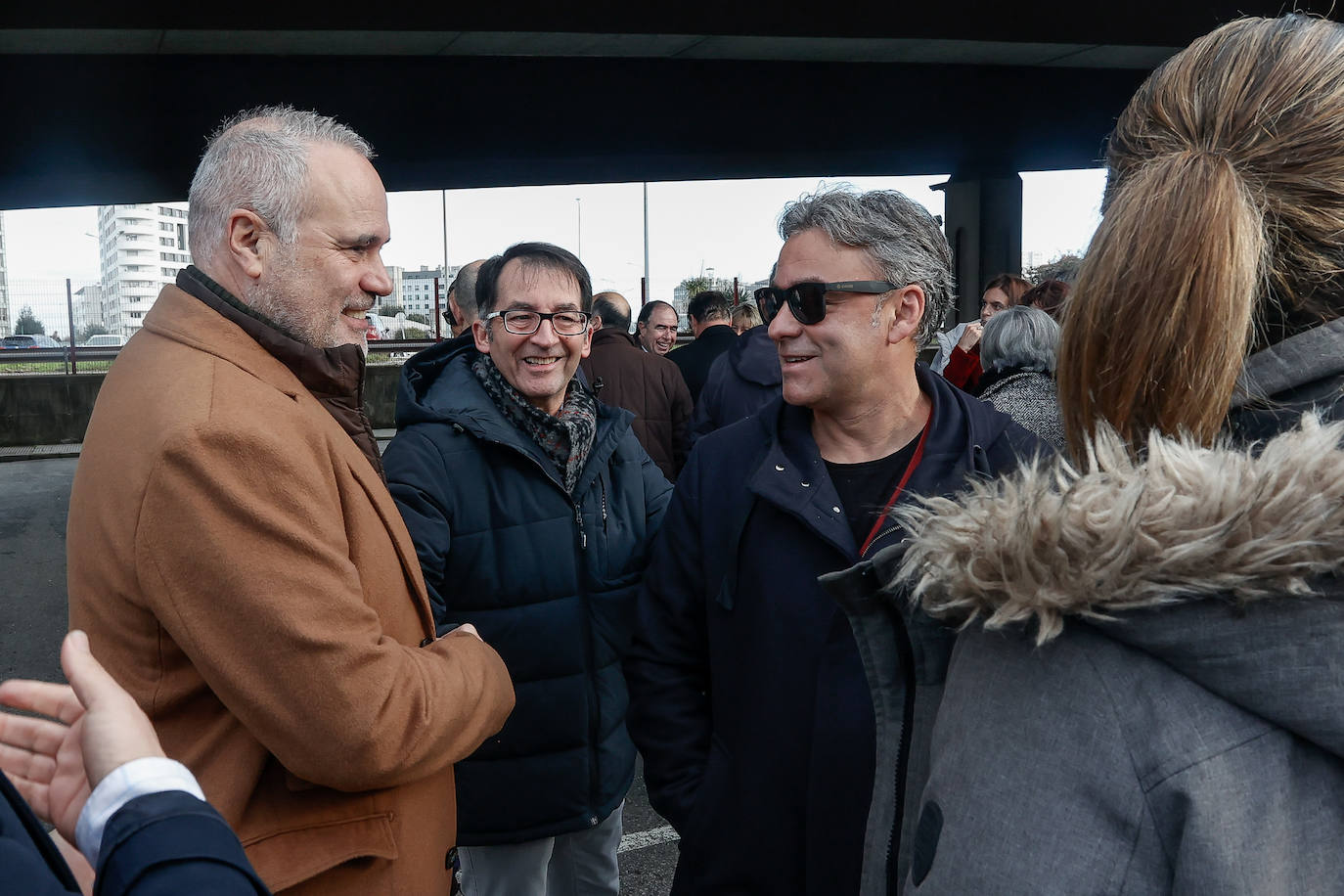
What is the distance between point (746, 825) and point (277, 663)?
95 centimetres

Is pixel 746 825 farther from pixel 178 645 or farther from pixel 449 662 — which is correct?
pixel 178 645

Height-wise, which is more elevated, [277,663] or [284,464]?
[284,464]

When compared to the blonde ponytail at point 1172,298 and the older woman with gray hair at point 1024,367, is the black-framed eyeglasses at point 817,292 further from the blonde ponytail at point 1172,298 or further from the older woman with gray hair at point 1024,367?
the older woman with gray hair at point 1024,367

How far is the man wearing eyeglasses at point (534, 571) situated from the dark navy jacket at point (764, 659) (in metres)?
0.41

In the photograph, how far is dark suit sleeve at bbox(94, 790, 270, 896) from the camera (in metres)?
0.87

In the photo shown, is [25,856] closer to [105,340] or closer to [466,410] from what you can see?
[466,410]

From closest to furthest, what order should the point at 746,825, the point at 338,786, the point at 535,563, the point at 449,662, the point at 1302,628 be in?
the point at 1302,628, the point at 338,786, the point at 449,662, the point at 746,825, the point at 535,563

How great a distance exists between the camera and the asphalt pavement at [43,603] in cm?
376

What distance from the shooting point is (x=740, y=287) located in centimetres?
2312

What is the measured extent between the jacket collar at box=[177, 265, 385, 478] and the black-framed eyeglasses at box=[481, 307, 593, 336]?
801mm

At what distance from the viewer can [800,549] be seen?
77.4 inches

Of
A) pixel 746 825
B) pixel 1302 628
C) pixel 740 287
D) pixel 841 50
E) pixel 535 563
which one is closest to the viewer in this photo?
pixel 1302 628

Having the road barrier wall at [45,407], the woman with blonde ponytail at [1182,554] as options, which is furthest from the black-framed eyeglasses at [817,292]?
the road barrier wall at [45,407]

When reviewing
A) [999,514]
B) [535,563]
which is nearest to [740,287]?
[535,563]
